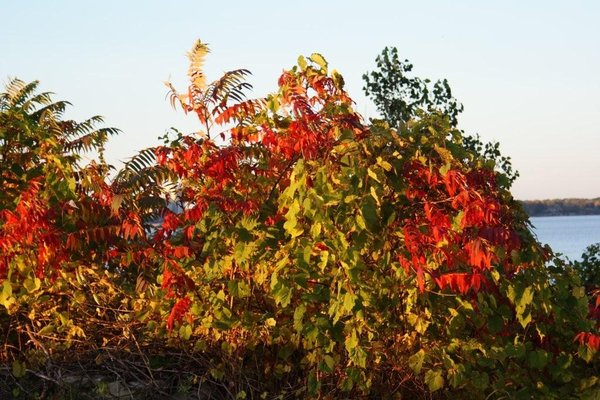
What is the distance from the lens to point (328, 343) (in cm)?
735

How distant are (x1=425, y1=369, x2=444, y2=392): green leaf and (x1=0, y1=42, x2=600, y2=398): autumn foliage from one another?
1cm

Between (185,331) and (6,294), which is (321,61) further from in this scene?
(6,294)

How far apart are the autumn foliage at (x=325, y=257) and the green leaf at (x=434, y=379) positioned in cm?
1

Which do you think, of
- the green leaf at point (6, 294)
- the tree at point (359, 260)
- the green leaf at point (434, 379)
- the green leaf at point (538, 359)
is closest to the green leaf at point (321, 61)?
the tree at point (359, 260)

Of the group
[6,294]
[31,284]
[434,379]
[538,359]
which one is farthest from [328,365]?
[6,294]

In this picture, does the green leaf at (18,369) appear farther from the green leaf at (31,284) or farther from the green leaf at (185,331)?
the green leaf at (185,331)

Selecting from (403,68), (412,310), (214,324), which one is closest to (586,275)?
(403,68)

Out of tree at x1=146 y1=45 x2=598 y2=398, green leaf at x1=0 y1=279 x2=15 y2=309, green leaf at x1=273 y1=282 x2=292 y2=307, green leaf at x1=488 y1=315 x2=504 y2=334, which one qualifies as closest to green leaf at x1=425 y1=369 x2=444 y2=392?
tree at x1=146 y1=45 x2=598 y2=398

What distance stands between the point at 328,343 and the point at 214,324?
954 mm

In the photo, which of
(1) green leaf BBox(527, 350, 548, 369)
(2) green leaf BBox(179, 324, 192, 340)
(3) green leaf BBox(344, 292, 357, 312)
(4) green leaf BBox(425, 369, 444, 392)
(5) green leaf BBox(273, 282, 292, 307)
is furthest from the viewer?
(2) green leaf BBox(179, 324, 192, 340)

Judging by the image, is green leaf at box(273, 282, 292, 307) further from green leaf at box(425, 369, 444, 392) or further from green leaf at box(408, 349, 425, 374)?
green leaf at box(425, 369, 444, 392)

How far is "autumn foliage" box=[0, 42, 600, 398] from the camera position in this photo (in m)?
6.99

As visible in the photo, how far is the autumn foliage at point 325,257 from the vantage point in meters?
6.99

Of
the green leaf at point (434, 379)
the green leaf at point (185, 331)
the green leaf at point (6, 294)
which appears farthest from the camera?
the green leaf at point (6, 294)
